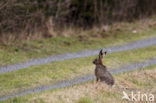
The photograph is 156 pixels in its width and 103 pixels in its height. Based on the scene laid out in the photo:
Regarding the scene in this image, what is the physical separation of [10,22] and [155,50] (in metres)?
6.82

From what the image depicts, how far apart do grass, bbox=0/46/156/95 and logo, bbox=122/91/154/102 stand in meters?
2.60

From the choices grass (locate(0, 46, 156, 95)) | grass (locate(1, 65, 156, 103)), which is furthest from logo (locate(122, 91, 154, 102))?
grass (locate(0, 46, 156, 95))

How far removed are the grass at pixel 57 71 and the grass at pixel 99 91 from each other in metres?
1.50

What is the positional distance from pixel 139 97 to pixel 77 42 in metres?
8.20

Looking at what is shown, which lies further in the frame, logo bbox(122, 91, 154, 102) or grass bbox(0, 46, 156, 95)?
grass bbox(0, 46, 156, 95)

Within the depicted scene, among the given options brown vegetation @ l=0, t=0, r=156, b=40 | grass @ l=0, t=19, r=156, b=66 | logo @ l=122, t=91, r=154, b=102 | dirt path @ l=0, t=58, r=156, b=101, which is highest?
brown vegetation @ l=0, t=0, r=156, b=40

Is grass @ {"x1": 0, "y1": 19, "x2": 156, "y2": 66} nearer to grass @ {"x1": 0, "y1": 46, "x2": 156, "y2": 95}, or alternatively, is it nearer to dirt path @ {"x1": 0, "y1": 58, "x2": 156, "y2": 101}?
grass @ {"x1": 0, "y1": 46, "x2": 156, "y2": 95}

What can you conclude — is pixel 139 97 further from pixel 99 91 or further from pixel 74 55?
pixel 74 55

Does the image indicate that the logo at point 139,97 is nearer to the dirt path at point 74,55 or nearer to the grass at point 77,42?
the dirt path at point 74,55

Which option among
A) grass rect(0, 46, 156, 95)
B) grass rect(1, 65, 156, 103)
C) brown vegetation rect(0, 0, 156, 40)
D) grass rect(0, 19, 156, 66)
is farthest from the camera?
brown vegetation rect(0, 0, 156, 40)

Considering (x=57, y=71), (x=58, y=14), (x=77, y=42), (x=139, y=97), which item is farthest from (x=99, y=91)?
(x=58, y=14)

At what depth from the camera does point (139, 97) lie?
1184cm

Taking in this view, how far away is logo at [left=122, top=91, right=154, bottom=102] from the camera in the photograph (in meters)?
11.7

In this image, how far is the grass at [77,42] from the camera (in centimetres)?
1695
